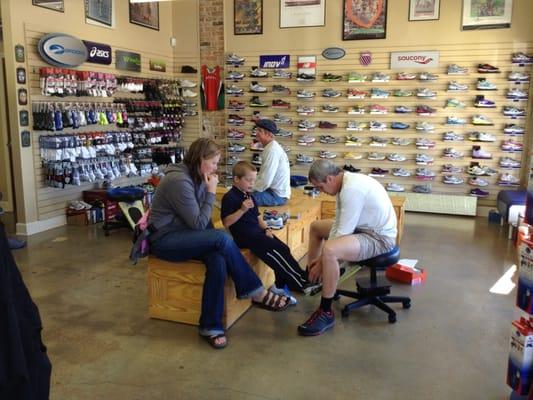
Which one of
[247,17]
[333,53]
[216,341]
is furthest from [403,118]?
[216,341]

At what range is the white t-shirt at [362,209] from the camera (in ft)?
12.1

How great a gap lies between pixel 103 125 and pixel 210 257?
16.7ft

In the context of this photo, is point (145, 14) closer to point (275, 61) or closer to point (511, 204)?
point (275, 61)

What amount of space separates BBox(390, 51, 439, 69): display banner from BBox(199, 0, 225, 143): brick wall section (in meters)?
3.38

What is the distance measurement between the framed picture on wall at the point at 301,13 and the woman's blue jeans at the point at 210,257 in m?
6.58

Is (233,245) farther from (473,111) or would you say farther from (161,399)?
(473,111)

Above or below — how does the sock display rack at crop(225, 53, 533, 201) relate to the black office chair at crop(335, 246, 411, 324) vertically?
above

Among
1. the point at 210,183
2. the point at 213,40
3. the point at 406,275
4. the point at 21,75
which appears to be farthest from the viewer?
the point at 213,40

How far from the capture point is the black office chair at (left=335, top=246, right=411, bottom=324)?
3900 millimetres

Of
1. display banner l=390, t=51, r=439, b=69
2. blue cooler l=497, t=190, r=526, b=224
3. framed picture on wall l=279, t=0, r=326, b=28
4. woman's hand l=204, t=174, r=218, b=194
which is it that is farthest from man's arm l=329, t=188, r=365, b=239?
framed picture on wall l=279, t=0, r=326, b=28

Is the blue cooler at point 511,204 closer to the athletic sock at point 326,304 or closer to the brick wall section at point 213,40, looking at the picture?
the athletic sock at point 326,304

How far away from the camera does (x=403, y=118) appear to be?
28.7 feet

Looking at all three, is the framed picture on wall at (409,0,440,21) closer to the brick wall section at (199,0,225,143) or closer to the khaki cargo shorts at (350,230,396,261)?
the brick wall section at (199,0,225,143)

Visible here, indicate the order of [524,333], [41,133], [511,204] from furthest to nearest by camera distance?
[511,204]
[41,133]
[524,333]
